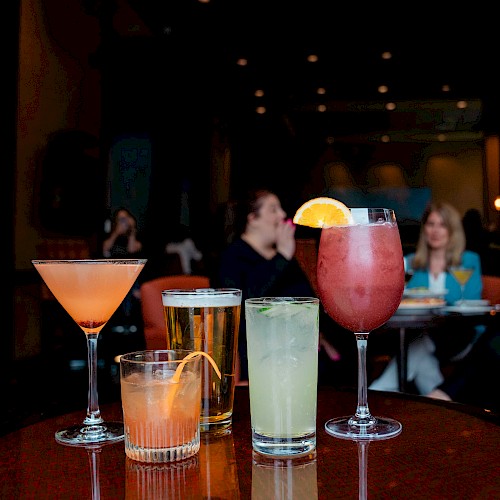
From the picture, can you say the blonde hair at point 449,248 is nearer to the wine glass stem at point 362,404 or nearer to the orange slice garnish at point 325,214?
the orange slice garnish at point 325,214

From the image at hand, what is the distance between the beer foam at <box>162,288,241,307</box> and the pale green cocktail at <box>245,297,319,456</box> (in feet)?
0.26

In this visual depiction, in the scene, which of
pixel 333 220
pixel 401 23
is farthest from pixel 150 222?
pixel 333 220

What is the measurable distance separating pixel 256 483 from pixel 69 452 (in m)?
0.28

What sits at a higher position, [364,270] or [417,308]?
[364,270]

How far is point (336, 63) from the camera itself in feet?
21.1

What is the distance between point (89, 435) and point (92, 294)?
208 millimetres

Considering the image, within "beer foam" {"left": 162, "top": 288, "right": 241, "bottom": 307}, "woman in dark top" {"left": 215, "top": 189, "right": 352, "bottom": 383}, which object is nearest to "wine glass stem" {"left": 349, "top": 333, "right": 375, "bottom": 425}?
"beer foam" {"left": 162, "top": 288, "right": 241, "bottom": 307}

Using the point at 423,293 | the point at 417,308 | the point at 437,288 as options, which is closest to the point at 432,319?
the point at 417,308

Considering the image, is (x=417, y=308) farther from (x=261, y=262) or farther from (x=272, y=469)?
(x=272, y=469)

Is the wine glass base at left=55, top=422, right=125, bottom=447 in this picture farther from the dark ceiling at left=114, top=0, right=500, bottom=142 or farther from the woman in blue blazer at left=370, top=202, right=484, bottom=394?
the dark ceiling at left=114, top=0, right=500, bottom=142

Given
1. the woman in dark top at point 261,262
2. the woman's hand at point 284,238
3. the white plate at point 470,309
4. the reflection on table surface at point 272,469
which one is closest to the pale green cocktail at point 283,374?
the reflection on table surface at point 272,469

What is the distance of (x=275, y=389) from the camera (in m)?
0.83

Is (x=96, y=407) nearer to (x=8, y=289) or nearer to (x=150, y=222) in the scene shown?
(x=8, y=289)

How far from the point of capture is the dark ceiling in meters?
5.88
